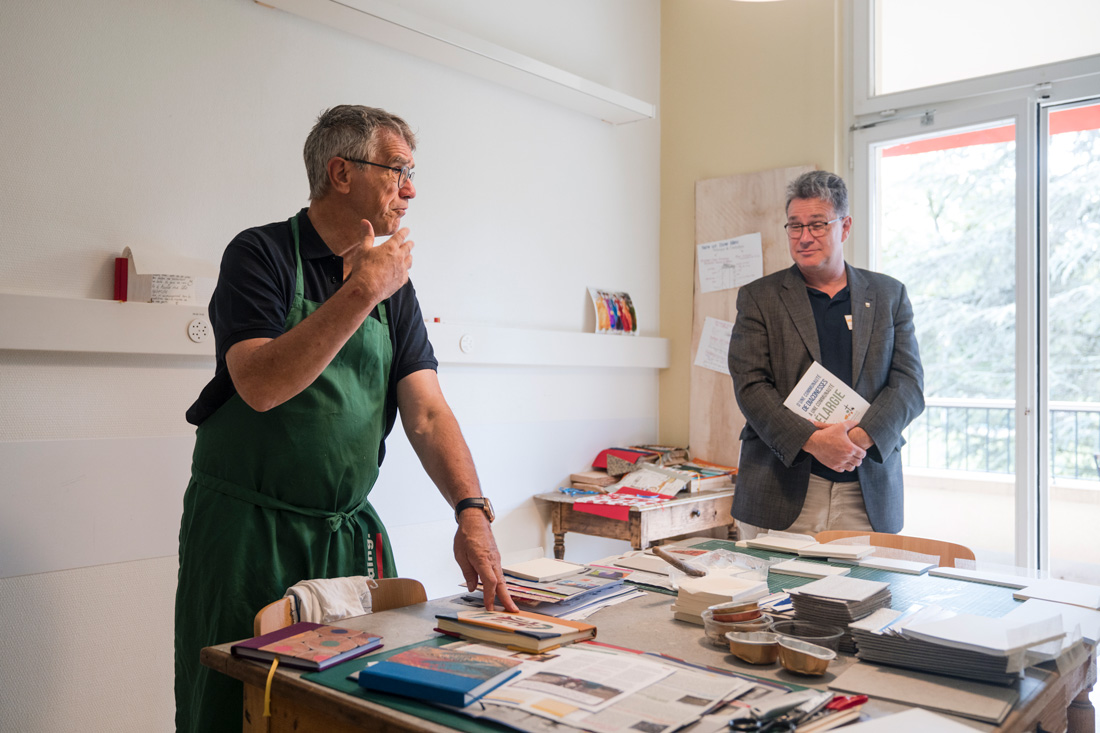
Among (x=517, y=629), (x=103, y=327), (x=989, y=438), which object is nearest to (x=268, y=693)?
(x=517, y=629)

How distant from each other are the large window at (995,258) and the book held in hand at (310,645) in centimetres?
313

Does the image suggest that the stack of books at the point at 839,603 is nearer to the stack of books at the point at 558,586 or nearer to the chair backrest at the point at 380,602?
the stack of books at the point at 558,586

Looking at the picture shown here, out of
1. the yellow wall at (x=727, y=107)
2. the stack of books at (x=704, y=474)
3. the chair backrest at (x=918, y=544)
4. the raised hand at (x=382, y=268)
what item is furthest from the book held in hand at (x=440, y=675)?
the yellow wall at (x=727, y=107)

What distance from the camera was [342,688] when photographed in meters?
1.17

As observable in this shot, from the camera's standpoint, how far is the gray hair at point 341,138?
184cm

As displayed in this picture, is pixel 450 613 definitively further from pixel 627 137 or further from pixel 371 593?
pixel 627 137

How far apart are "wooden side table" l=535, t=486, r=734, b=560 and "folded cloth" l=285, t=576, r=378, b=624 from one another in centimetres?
195

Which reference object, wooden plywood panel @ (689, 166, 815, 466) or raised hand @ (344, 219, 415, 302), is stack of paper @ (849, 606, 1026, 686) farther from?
wooden plywood panel @ (689, 166, 815, 466)

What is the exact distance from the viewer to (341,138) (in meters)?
1.84

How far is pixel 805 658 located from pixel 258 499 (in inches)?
43.0

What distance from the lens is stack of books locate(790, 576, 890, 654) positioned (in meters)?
1.44

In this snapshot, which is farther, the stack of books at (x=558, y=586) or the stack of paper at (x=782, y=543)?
the stack of paper at (x=782, y=543)

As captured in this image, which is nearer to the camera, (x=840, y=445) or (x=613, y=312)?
(x=840, y=445)

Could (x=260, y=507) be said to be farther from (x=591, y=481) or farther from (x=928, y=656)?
(x=591, y=481)
